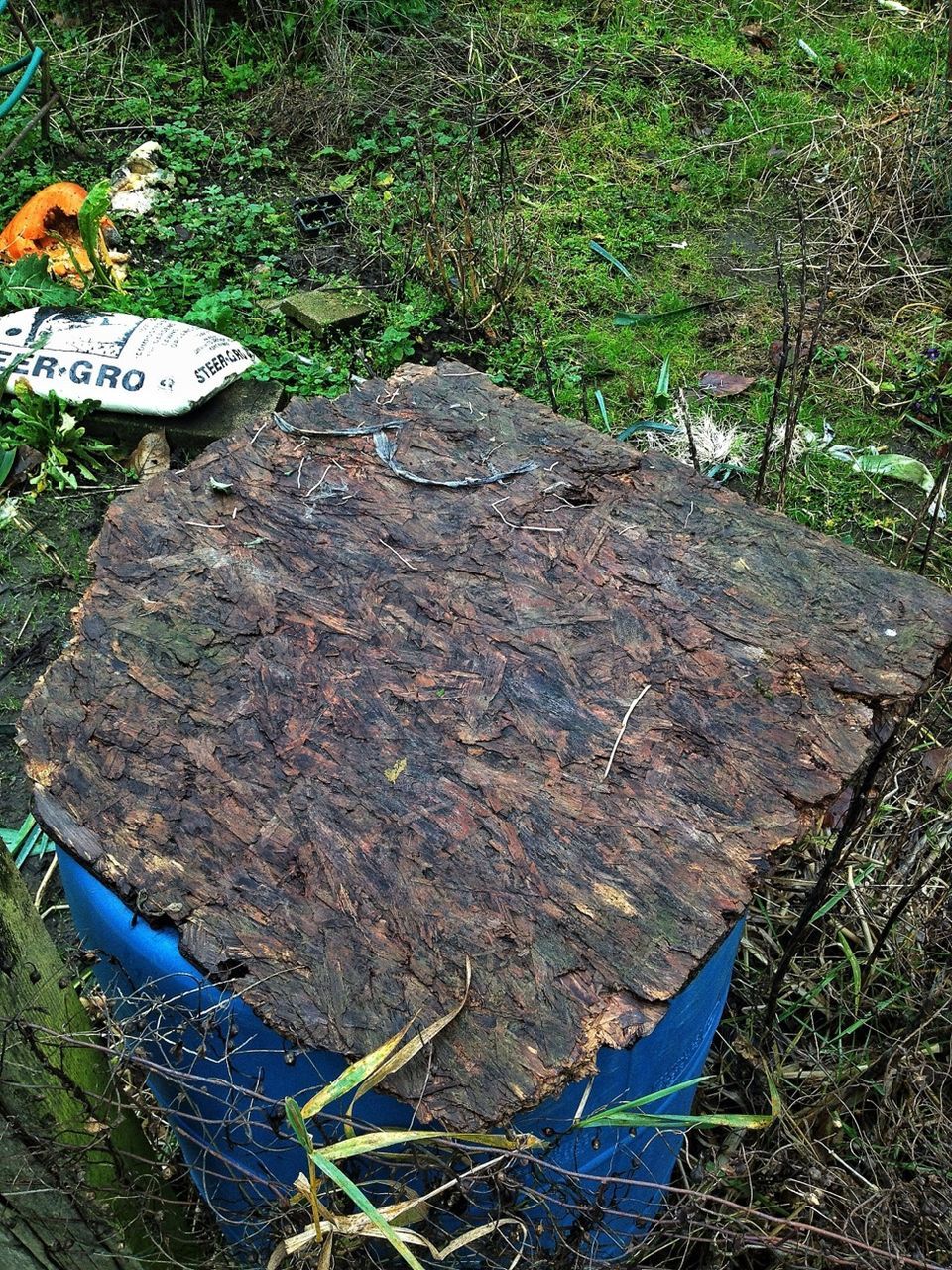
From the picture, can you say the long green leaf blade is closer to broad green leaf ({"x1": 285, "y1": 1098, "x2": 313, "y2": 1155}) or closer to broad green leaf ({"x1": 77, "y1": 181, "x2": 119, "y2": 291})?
broad green leaf ({"x1": 285, "y1": 1098, "x2": 313, "y2": 1155})

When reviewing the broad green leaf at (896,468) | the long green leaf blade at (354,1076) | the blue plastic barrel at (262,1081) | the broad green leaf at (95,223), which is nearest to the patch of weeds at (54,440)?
the broad green leaf at (95,223)

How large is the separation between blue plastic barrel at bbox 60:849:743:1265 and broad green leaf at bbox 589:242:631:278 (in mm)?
3075

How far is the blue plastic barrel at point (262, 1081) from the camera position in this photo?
1.38 metres

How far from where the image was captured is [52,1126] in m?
1.25

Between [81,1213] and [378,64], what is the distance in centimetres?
490

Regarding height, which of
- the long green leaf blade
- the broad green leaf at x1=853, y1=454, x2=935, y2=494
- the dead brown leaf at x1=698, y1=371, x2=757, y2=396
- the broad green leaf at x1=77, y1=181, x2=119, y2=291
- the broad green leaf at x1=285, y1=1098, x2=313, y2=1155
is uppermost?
the broad green leaf at x1=77, y1=181, x2=119, y2=291

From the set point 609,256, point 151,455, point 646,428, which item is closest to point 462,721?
point 646,428

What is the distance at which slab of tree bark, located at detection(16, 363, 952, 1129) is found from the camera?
1403 mm

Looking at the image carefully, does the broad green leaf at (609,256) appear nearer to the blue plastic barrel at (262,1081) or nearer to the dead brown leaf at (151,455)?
the dead brown leaf at (151,455)

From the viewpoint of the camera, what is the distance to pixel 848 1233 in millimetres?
1682

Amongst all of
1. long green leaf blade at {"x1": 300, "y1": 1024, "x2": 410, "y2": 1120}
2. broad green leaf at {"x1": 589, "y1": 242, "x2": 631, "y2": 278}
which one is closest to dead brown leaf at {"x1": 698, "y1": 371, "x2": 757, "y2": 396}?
broad green leaf at {"x1": 589, "y1": 242, "x2": 631, "y2": 278}

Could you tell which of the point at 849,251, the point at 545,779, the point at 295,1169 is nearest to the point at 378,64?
the point at 849,251

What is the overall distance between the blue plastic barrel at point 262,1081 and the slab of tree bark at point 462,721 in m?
0.06

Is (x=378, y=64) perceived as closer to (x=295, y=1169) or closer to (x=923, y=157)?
(x=923, y=157)
